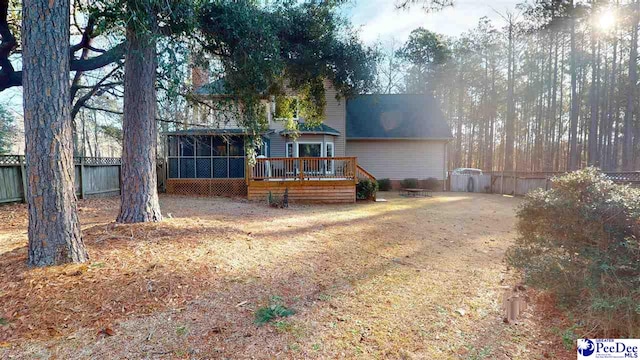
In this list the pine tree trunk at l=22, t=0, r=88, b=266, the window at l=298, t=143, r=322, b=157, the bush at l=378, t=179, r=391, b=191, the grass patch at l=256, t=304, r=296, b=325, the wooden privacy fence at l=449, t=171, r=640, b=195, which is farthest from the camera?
the bush at l=378, t=179, r=391, b=191

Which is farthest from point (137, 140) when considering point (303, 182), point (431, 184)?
point (431, 184)

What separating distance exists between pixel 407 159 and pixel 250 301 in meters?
17.2

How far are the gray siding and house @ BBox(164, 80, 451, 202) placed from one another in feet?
0.20

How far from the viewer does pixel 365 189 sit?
1238 centimetres

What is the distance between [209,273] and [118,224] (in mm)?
2654

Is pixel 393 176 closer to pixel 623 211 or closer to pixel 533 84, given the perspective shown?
pixel 533 84

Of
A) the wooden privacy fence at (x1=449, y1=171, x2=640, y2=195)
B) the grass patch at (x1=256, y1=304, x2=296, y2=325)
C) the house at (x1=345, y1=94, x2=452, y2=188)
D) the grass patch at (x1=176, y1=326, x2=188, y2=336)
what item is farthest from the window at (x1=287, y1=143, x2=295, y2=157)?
the grass patch at (x1=176, y1=326, x2=188, y2=336)

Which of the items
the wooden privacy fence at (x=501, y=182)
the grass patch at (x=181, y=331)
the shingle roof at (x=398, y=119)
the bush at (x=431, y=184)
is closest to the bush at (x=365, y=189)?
the shingle roof at (x=398, y=119)

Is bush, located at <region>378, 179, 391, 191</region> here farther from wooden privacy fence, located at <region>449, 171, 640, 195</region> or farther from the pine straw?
the pine straw

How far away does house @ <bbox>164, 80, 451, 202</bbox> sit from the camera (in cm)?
1166

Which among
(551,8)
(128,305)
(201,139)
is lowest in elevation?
(128,305)

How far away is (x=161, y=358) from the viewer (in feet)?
7.38

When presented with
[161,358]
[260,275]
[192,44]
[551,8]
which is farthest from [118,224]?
[551,8]

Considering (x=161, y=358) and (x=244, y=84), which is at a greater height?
(x=244, y=84)
